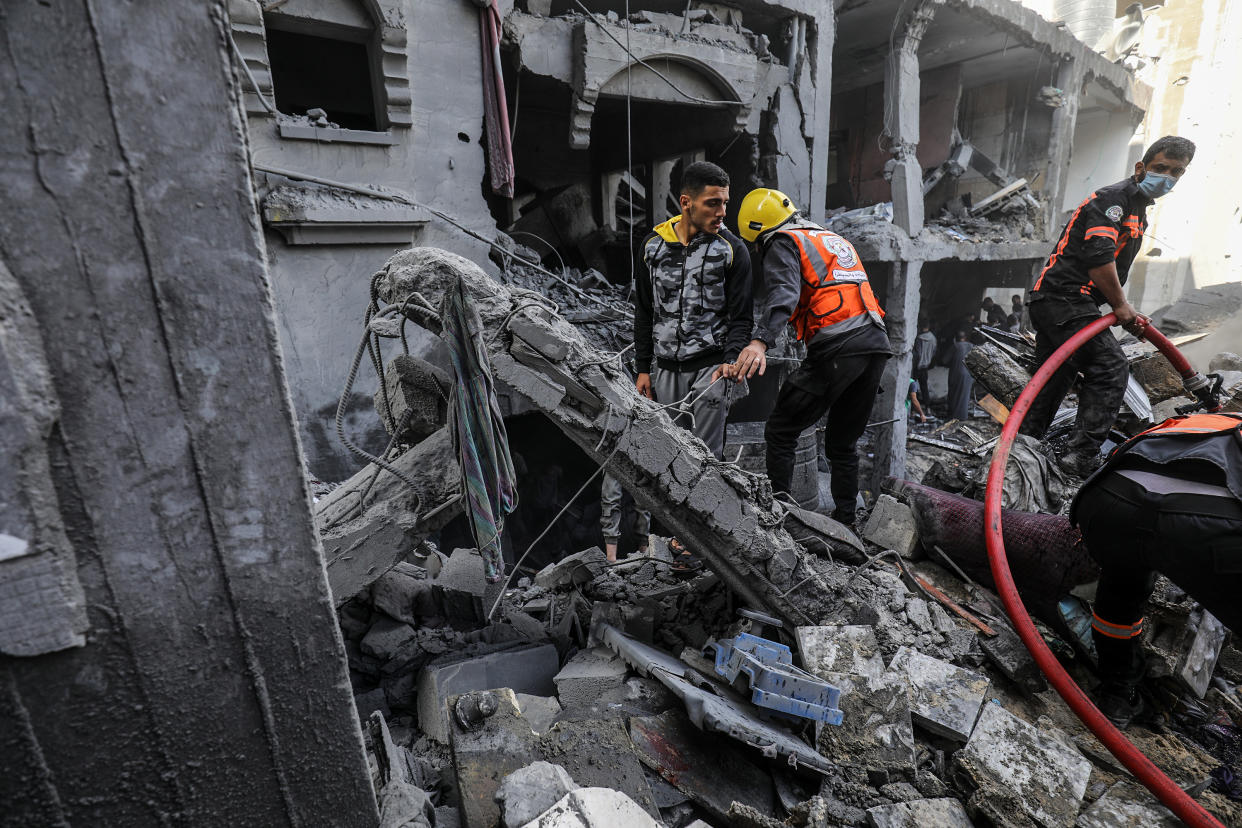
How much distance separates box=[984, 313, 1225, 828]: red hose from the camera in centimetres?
218

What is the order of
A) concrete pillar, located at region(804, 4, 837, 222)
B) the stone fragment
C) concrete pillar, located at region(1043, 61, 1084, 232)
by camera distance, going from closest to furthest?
1. the stone fragment
2. concrete pillar, located at region(804, 4, 837, 222)
3. concrete pillar, located at region(1043, 61, 1084, 232)

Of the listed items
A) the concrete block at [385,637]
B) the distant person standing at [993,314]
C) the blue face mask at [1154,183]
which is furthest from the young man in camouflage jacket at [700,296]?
the distant person standing at [993,314]

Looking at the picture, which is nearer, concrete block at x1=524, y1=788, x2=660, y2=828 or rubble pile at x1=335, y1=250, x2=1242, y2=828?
concrete block at x1=524, y1=788, x2=660, y2=828

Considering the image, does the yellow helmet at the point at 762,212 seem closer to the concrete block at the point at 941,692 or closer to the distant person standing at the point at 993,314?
the concrete block at the point at 941,692

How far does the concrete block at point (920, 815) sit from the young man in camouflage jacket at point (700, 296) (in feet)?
7.04

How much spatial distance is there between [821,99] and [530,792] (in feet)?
27.3

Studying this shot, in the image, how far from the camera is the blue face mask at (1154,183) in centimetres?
426

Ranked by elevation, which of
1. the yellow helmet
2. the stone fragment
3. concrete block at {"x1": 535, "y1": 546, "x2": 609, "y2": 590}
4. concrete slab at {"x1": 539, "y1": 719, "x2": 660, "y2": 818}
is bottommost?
concrete block at {"x1": 535, "y1": 546, "x2": 609, "y2": 590}

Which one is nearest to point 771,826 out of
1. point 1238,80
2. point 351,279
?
point 351,279

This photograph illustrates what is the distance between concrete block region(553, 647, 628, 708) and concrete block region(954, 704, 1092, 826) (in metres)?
1.44

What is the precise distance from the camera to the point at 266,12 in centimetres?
452

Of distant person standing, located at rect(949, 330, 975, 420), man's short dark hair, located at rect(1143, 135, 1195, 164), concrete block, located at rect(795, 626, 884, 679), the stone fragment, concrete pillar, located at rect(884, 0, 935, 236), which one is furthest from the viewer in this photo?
distant person standing, located at rect(949, 330, 975, 420)

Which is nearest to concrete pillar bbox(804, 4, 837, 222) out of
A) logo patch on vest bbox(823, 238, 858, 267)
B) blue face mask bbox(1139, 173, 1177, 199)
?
blue face mask bbox(1139, 173, 1177, 199)

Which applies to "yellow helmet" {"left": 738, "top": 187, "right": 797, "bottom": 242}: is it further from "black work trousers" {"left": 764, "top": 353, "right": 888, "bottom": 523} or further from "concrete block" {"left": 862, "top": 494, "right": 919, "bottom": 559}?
"concrete block" {"left": 862, "top": 494, "right": 919, "bottom": 559}
